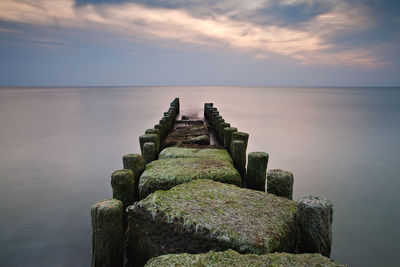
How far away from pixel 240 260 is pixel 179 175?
1506 millimetres

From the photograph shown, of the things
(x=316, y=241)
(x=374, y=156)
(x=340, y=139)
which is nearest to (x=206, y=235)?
(x=316, y=241)

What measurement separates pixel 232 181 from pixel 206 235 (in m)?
1.17

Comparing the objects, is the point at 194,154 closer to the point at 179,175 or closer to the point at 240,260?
the point at 179,175

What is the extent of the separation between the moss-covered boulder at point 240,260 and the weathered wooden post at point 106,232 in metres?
0.81

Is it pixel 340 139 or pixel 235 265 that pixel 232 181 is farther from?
pixel 340 139

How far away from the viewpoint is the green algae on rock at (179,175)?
2.97m

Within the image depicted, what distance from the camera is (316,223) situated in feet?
Result: 6.41

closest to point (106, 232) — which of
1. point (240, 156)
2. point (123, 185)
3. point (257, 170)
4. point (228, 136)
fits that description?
point (123, 185)

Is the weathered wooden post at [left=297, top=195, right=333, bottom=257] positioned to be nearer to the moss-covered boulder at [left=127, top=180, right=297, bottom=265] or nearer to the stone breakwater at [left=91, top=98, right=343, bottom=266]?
the stone breakwater at [left=91, top=98, right=343, bottom=266]

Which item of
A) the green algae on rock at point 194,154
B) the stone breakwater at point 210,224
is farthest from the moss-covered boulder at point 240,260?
the green algae on rock at point 194,154

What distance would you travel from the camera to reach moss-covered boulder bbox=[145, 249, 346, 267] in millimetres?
1608

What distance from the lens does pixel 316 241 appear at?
197 centimetres

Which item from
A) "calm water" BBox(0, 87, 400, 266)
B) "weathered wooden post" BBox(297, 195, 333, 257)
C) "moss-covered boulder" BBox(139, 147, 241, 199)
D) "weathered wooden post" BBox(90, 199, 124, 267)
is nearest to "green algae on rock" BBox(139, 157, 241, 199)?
"moss-covered boulder" BBox(139, 147, 241, 199)

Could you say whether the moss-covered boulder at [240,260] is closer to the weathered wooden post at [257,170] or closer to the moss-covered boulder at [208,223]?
the moss-covered boulder at [208,223]
